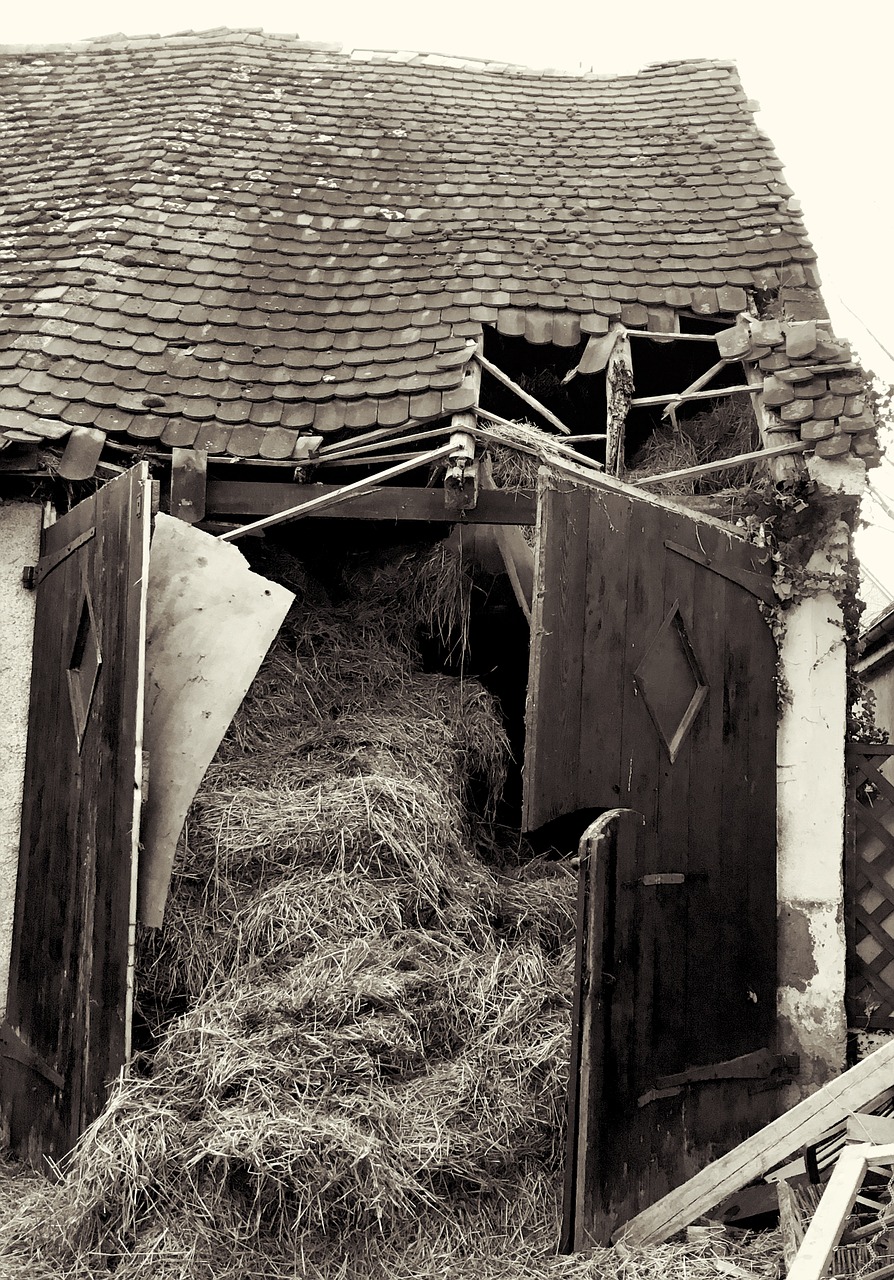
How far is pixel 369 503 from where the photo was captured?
5684 millimetres

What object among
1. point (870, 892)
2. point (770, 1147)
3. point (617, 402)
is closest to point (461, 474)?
point (617, 402)

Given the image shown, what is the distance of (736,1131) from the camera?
4.95 metres

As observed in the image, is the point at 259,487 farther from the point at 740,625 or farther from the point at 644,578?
the point at 740,625

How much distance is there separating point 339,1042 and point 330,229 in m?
5.07

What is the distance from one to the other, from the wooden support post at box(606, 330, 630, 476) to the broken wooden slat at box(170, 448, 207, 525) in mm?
2127

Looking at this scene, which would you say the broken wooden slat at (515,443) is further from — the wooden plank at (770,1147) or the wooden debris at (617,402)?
the wooden plank at (770,1147)

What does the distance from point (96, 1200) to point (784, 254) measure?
19.9 ft

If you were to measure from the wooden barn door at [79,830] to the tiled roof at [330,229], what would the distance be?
1.20 metres

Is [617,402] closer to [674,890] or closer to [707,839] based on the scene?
[707,839]

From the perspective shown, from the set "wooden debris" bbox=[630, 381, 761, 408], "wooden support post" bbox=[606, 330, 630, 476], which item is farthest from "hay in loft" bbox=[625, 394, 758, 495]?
"wooden debris" bbox=[630, 381, 761, 408]

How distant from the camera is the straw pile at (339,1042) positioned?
12.6ft

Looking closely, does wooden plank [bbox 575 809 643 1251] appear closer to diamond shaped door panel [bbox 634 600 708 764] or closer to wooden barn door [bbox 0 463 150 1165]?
diamond shaped door panel [bbox 634 600 708 764]

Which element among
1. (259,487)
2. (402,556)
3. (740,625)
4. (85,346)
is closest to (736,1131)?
(740,625)

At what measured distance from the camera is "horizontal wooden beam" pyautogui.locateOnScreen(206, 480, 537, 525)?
18.6 feet
